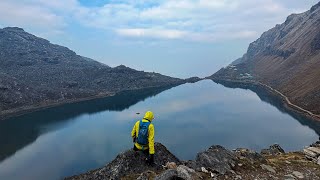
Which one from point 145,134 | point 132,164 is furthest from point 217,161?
point 132,164

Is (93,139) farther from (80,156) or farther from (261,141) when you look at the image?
(261,141)

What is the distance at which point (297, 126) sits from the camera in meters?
123

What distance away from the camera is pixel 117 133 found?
4751 inches

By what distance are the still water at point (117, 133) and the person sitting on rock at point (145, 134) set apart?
61795 millimetres

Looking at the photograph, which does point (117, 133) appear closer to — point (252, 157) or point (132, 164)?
point (132, 164)

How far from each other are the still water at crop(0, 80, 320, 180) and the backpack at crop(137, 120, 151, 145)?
62.3 metres

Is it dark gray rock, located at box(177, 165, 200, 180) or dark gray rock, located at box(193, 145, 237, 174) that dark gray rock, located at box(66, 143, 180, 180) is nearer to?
dark gray rock, located at box(193, 145, 237, 174)

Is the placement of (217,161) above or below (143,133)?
below

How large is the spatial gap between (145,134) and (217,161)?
470cm

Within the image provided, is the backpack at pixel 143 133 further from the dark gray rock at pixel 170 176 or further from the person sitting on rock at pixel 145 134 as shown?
the dark gray rock at pixel 170 176

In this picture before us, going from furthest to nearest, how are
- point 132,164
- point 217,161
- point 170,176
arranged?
point 132,164, point 217,161, point 170,176

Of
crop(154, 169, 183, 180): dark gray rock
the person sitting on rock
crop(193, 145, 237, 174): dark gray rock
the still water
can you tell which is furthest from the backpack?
the still water

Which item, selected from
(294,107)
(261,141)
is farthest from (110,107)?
(261,141)

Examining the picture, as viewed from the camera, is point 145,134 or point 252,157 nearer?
point 145,134
